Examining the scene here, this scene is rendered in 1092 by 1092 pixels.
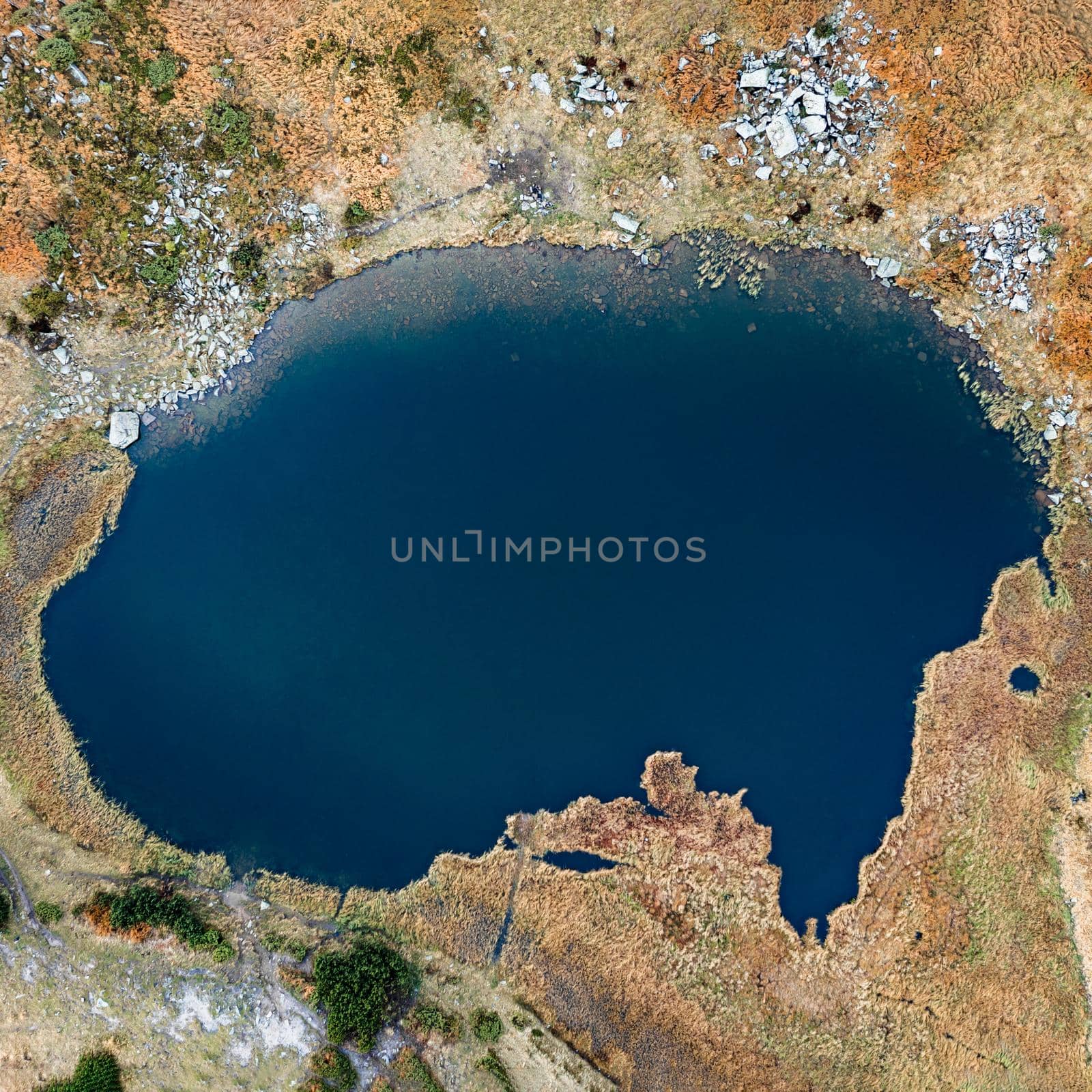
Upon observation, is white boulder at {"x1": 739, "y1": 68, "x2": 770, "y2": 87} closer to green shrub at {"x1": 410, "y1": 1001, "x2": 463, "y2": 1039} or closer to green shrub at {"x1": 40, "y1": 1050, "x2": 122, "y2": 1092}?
green shrub at {"x1": 410, "y1": 1001, "x2": 463, "y2": 1039}

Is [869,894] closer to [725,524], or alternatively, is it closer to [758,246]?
[725,524]

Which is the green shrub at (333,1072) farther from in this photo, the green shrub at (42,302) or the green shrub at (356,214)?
the green shrub at (356,214)

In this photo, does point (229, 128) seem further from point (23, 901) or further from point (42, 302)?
point (23, 901)

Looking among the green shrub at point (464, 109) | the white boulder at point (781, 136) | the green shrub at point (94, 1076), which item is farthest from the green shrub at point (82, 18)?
the green shrub at point (94, 1076)

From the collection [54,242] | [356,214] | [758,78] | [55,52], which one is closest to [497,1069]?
[356,214]

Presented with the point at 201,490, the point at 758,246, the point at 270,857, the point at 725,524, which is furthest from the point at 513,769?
the point at 758,246

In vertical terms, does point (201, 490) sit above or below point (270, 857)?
above
